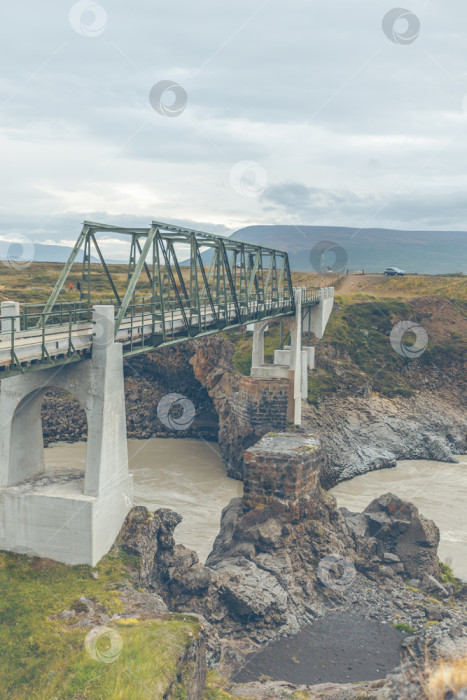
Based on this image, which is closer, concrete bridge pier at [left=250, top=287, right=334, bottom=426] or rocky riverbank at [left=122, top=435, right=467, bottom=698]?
rocky riverbank at [left=122, top=435, right=467, bottom=698]

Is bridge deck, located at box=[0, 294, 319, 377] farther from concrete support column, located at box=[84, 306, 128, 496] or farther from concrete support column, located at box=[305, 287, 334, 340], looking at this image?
concrete support column, located at box=[305, 287, 334, 340]

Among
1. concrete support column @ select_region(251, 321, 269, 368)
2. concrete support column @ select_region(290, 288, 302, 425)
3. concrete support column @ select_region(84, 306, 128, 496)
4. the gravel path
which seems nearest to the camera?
the gravel path

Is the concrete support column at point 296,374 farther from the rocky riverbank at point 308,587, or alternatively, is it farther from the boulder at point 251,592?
the boulder at point 251,592

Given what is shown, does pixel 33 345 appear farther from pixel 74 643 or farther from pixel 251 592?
pixel 251 592

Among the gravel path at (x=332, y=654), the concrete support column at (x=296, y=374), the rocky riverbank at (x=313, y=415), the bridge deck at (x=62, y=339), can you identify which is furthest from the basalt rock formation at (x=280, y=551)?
the rocky riverbank at (x=313, y=415)

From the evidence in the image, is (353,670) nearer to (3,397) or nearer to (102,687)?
(102,687)

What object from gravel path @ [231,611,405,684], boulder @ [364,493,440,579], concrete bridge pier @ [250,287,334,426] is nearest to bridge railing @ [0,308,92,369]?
gravel path @ [231,611,405,684]
